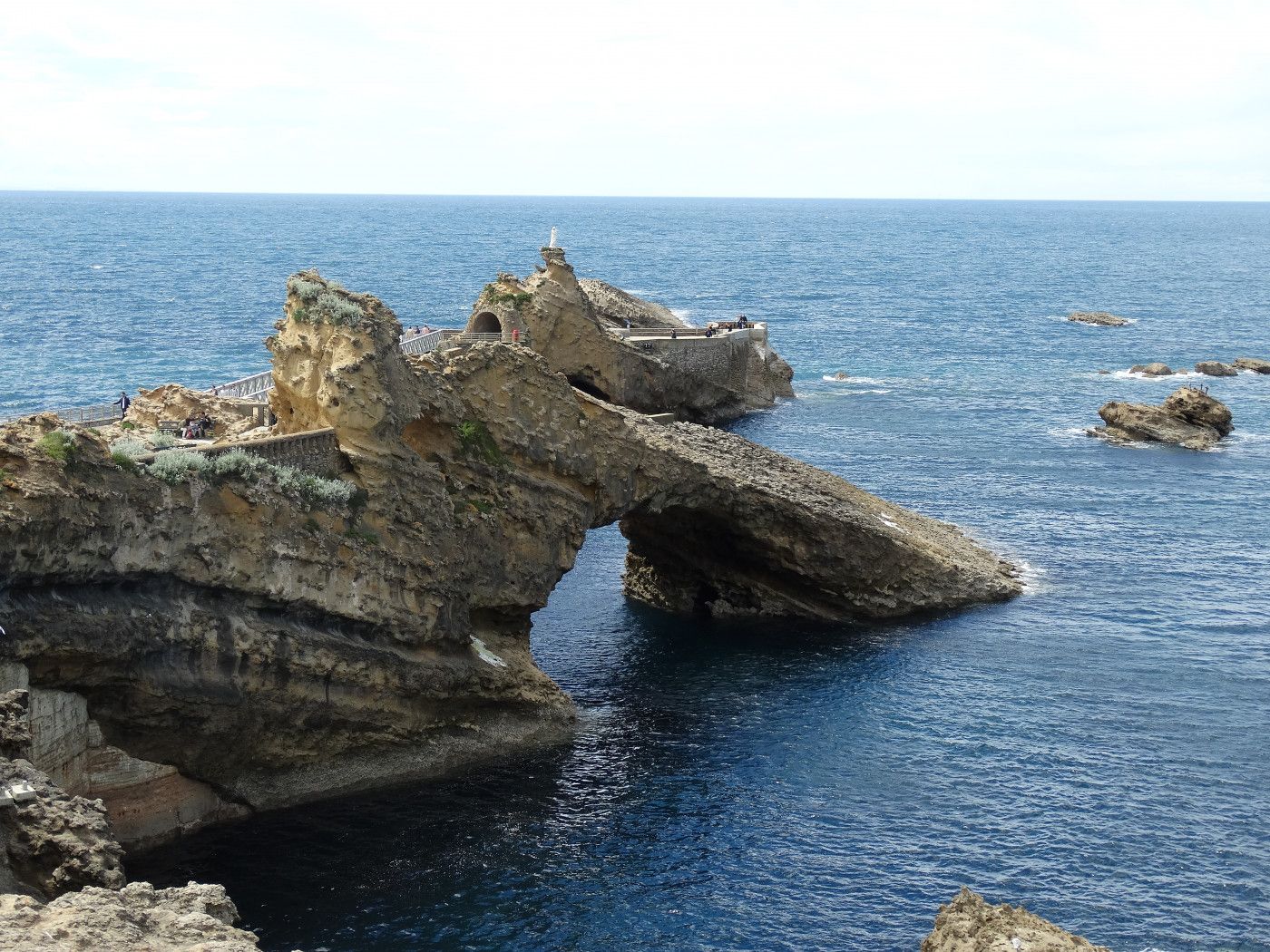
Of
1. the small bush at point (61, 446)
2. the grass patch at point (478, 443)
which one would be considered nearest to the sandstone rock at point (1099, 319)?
the grass patch at point (478, 443)

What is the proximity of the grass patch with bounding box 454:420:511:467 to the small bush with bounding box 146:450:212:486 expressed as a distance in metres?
10.5

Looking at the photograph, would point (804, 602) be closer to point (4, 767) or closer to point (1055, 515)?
point (1055, 515)

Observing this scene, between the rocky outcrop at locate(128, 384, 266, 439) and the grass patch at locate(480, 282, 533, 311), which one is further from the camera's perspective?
the grass patch at locate(480, 282, 533, 311)

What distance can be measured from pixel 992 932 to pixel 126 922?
1717cm

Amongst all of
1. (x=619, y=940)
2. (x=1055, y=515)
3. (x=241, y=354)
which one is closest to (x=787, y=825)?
(x=619, y=940)

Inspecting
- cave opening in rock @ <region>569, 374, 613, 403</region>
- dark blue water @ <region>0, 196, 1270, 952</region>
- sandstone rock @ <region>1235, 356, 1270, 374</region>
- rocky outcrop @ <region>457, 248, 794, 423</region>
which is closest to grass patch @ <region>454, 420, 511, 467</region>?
dark blue water @ <region>0, 196, 1270, 952</region>

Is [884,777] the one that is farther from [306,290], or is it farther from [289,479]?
[306,290]

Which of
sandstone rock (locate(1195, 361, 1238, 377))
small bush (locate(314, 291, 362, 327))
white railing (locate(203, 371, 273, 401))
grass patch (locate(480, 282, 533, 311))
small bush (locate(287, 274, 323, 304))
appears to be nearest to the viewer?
small bush (locate(314, 291, 362, 327))

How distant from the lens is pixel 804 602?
59281mm

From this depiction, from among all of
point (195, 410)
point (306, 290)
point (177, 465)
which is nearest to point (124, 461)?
point (177, 465)

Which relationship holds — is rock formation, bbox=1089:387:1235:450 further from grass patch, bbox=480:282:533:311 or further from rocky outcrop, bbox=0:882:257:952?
rocky outcrop, bbox=0:882:257:952

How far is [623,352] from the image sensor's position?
292 feet

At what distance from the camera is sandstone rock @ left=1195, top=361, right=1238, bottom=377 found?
12188cm

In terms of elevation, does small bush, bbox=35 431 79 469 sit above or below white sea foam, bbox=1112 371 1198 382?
above
